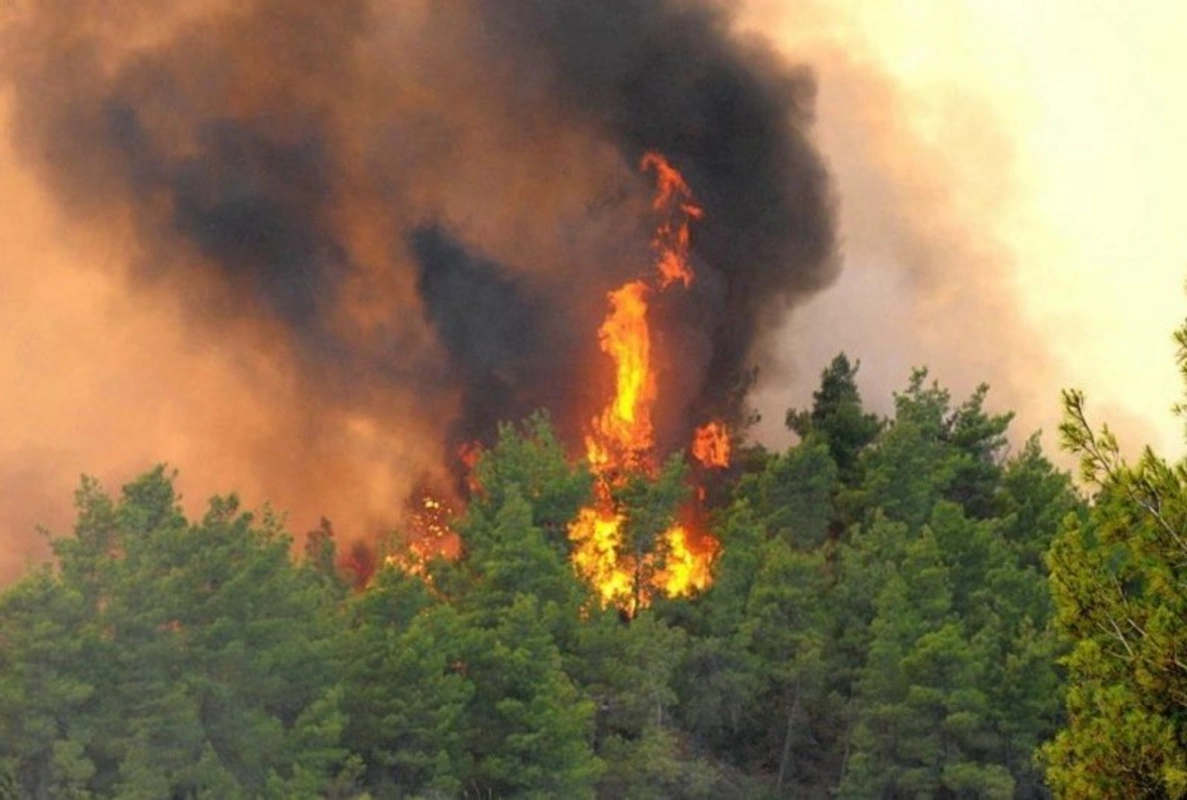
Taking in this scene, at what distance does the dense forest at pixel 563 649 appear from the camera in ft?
138

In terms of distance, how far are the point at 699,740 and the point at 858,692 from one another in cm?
529

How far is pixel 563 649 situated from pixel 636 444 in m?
28.2

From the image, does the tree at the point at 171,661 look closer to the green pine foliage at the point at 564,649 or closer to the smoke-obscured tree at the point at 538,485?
the green pine foliage at the point at 564,649

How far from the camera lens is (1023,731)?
53469 mm

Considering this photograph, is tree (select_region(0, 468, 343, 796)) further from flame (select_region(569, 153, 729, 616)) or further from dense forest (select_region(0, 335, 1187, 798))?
flame (select_region(569, 153, 729, 616))

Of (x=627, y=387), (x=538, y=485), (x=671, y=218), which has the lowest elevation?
(x=538, y=485)

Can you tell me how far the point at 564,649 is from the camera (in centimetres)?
5300

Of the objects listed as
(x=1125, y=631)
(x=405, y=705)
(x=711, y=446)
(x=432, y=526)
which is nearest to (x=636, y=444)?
(x=711, y=446)

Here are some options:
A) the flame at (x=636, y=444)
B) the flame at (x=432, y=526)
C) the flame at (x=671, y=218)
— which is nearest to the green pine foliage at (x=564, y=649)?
the flame at (x=636, y=444)

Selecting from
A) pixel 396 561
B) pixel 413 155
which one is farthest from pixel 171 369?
pixel 396 561

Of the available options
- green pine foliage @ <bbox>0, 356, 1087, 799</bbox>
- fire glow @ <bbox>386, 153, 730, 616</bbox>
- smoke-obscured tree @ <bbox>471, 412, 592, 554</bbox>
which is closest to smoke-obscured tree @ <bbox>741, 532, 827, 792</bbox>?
green pine foliage @ <bbox>0, 356, 1087, 799</bbox>

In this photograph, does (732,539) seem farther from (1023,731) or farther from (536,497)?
(1023,731)

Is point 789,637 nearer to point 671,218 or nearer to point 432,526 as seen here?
point 432,526

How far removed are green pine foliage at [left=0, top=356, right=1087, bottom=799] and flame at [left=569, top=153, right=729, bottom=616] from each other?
0.99 metres
